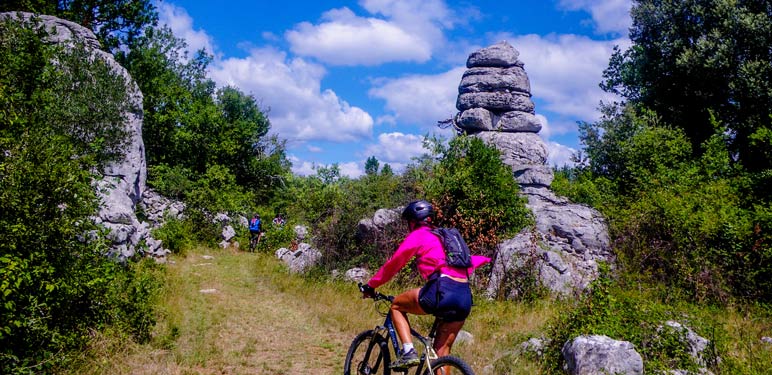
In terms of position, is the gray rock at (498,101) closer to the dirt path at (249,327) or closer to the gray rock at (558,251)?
the gray rock at (558,251)

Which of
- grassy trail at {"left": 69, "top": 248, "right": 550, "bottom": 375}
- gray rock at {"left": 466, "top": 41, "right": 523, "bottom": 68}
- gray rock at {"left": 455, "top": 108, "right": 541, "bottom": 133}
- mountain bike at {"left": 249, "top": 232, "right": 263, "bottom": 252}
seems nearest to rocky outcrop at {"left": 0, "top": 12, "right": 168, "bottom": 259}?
grassy trail at {"left": 69, "top": 248, "right": 550, "bottom": 375}

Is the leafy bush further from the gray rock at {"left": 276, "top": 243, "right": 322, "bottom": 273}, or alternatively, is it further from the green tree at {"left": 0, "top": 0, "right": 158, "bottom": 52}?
the green tree at {"left": 0, "top": 0, "right": 158, "bottom": 52}

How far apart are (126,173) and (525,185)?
52.6 ft

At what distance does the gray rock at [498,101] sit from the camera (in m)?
29.7

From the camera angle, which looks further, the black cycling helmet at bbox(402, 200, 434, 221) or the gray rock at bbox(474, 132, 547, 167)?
the gray rock at bbox(474, 132, 547, 167)

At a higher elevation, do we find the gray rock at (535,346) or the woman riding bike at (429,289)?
the woman riding bike at (429,289)

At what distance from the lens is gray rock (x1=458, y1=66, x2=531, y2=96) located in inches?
1186

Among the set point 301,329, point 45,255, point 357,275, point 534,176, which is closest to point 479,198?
point 357,275

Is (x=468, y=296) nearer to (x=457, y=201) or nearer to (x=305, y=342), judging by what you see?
(x=305, y=342)

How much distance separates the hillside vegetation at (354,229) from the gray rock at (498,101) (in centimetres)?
512

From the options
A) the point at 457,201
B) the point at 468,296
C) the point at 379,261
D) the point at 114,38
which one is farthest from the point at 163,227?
the point at 468,296

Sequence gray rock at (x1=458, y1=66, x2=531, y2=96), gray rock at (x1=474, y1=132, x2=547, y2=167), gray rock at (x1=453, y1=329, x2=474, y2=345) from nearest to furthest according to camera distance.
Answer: gray rock at (x1=453, y1=329, x2=474, y2=345)
gray rock at (x1=474, y1=132, x2=547, y2=167)
gray rock at (x1=458, y1=66, x2=531, y2=96)

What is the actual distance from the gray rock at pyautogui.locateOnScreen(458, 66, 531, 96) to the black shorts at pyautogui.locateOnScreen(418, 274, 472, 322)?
26.9 metres

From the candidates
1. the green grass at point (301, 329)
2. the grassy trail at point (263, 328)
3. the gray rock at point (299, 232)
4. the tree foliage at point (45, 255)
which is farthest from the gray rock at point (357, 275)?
the gray rock at point (299, 232)
